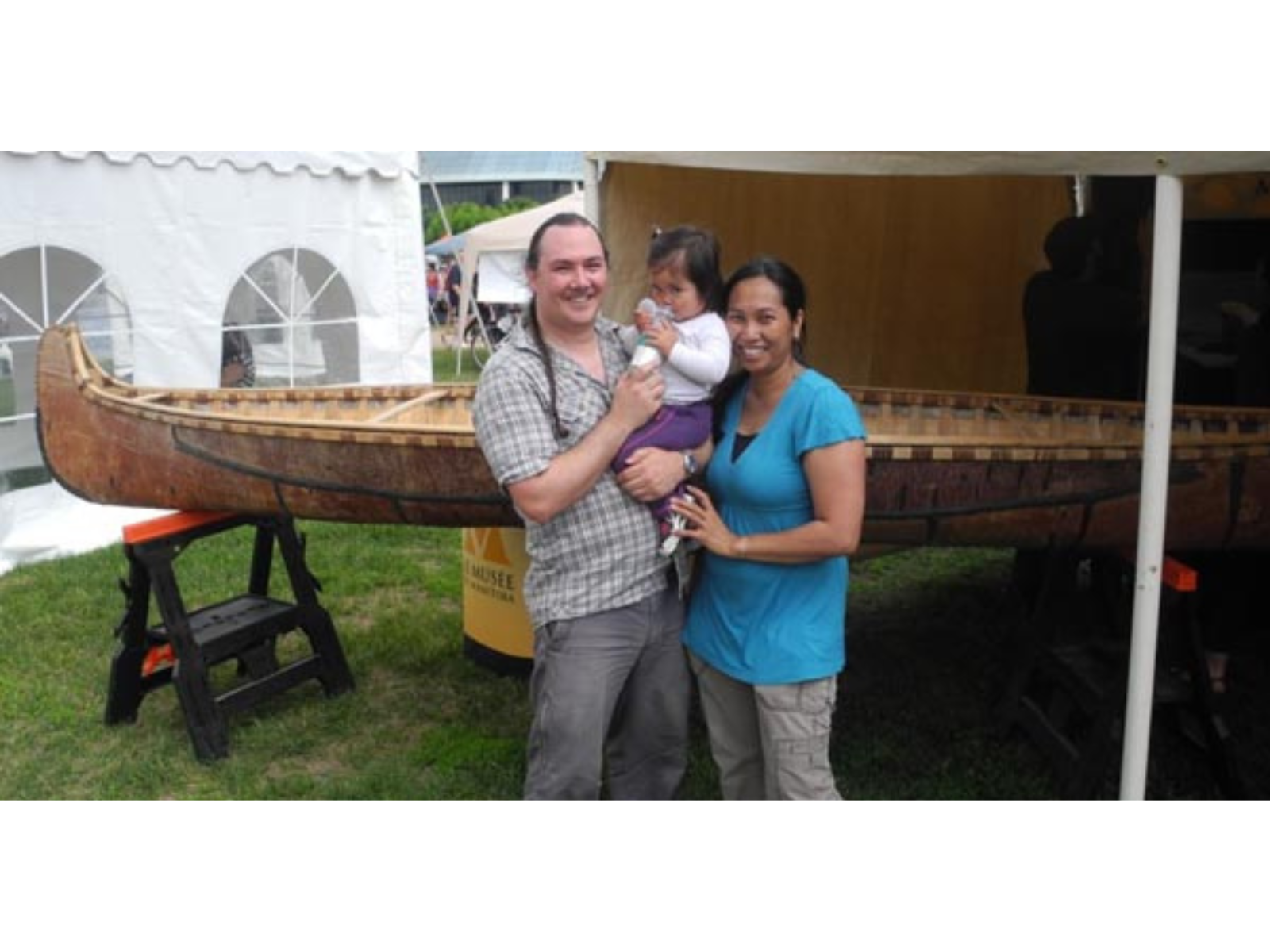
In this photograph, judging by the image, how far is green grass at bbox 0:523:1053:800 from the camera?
148 inches

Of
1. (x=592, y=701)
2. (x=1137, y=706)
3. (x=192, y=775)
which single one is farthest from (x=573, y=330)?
(x=192, y=775)

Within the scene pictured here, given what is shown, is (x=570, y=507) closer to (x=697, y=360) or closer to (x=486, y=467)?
(x=697, y=360)

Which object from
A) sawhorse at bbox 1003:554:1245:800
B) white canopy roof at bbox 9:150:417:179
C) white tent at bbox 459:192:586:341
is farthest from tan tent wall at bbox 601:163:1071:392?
white tent at bbox 459:192:586:341

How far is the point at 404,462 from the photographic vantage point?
12.0 ft

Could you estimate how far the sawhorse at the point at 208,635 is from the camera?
3.93 metres

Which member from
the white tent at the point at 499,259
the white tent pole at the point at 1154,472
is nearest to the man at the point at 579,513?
the white tent pole at the point at 1154,472

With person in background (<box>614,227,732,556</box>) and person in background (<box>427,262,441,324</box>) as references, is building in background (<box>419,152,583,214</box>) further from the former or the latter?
person in background (<box>614,227,732,556</box>)

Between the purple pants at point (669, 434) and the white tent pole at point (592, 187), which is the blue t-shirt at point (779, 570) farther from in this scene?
the white tent pole at point (592, 187)

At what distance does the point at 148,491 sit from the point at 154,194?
2.93 meters

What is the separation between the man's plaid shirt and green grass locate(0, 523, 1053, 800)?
1380mm

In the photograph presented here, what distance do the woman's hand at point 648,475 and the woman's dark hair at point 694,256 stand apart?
0.39 meters

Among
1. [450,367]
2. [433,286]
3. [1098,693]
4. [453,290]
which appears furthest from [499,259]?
[1098,693]
